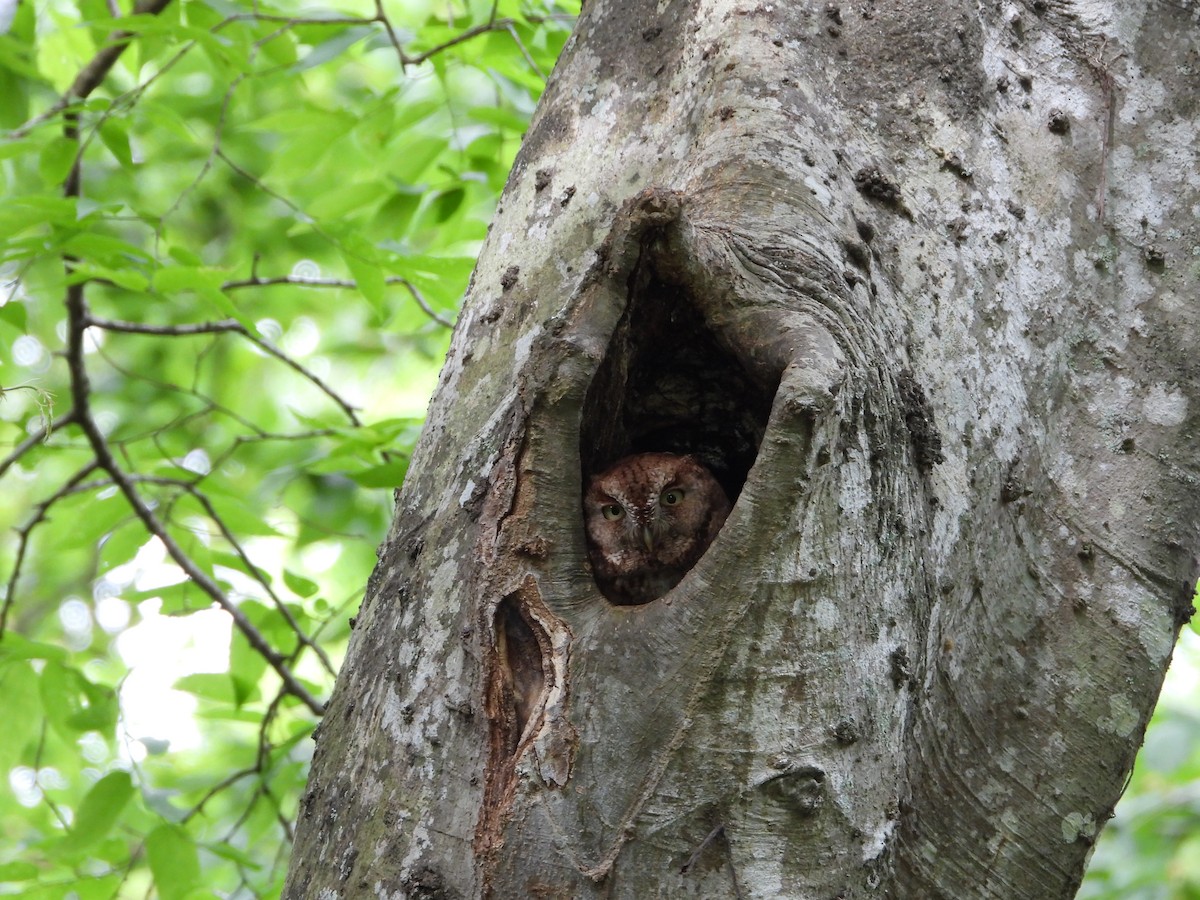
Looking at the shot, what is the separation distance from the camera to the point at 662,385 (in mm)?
2254

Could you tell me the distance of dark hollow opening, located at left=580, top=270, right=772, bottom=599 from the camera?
189 cm

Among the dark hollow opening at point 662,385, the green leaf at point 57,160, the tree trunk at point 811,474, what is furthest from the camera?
the green leaf at point 57,160

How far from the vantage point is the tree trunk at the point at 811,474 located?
158 cm

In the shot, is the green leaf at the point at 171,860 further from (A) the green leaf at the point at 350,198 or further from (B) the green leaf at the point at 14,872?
(A) the green leaf at the point at 350,198

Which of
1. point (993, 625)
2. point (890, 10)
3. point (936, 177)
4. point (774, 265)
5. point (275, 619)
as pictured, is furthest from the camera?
point (275, 619)

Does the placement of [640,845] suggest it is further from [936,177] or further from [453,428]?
[936,177]

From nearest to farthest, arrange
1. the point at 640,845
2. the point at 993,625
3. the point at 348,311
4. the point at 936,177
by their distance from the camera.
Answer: the point at 640,845
the point at 993,625
the point at 936,177
the point at 348,311

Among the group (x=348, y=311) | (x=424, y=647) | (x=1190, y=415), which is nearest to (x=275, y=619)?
(x=424, y=647)

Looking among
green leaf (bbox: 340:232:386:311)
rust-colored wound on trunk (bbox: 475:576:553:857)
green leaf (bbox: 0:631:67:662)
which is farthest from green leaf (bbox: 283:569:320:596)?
rust-colored wound on trunk (bbox: 475:576:553:857)

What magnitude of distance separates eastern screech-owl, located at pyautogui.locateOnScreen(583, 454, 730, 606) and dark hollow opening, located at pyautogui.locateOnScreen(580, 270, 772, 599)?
0.36 metres

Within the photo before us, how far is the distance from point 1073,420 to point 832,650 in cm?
93

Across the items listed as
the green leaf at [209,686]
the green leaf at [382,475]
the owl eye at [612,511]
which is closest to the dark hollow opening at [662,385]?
the owl eye at [612,511]

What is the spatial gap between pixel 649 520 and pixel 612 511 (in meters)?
0.12

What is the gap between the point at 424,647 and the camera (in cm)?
180
